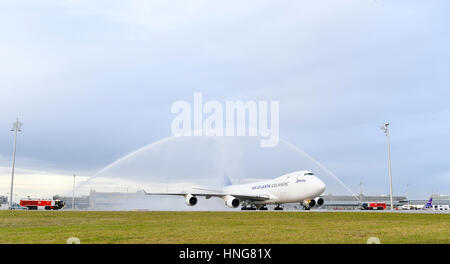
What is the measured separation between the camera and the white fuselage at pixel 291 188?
50.8 metres

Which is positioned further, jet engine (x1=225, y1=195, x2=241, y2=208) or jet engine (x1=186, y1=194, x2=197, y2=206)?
jet engine (x1=225, y1=195, x2=241, y2=208)

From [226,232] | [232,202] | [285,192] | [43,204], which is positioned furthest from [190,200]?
[226,232]

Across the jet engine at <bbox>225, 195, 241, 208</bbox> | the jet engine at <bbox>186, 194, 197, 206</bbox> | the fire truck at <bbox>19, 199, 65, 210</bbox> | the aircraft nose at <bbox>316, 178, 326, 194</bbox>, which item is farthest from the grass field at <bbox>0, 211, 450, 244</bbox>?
the fire truck at <bbox>19, 199, 65, 210</bbox>

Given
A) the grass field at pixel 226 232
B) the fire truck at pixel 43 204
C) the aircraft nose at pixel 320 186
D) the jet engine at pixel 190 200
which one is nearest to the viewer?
the grass field at pixel 226 232

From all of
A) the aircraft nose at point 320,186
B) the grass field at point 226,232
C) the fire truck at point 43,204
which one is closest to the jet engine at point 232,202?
the aircraft nose at point 320,186

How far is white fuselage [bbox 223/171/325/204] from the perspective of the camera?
167ft

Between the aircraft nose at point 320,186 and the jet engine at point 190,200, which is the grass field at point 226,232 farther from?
the jet engine at point 190,200

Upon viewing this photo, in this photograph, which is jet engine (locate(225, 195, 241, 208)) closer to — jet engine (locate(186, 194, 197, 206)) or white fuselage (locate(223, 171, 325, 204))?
white fuselage (locate(223, 171, 325, 204))

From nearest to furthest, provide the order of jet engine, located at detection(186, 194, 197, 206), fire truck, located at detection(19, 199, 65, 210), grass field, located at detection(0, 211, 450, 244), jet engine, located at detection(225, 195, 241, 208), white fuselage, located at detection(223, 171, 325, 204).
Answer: grass field, located at detection(0, 211, 450, 244)
white fuselage, located at detection(223, 171, 325, 204)
jet engine, located at detection(186, 194, 197, 206)
jet engine, located at detection(225, 195, 241, 208)
fire truck, located at detection(19, 199, 65, 210)

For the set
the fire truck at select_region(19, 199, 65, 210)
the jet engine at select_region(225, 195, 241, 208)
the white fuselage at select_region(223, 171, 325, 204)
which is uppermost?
the white fuselage at select_region(223, 171, 325, 204)

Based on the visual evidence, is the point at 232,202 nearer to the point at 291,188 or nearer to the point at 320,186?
the point at 291,188

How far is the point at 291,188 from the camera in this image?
54.6 meters
